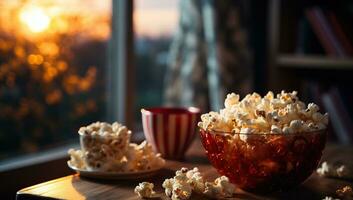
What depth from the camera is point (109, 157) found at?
4.09 ft

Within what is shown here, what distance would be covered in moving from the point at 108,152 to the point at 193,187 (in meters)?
0.22

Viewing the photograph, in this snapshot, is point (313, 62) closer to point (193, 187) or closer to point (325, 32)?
point (325, 32)

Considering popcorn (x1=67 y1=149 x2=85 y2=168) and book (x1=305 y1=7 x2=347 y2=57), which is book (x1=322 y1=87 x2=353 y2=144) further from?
popcorn (x1=67 y1=149 x2=85 y2=168)

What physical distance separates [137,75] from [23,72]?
1.95 feet

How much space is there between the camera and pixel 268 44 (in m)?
2.58

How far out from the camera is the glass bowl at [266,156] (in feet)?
3.61

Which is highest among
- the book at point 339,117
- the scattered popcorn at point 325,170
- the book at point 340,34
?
the book at point 340,34

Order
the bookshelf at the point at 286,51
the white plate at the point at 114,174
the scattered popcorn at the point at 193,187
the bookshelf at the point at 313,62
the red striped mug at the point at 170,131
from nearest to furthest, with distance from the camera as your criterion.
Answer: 1. the scattered popcorn at the point at 193,187
2. the white plate at the point at 114,174
3. the red striped mug at the point at 170,131
4. the bookshelf at the point at 313,62
5. the bookshelf at the point at 286,51

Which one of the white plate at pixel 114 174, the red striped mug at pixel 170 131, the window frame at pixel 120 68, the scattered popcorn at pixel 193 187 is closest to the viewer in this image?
the scattered popcorn at pixel 193 187

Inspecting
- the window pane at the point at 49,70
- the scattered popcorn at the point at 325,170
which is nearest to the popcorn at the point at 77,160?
the scattered popcorn at the point at 325,170

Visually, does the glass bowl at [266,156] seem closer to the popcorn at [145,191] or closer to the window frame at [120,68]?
the popcorn at [145,191]

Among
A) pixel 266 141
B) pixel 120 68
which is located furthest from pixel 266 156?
pixel 120 68

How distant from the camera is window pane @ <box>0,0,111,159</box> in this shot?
1.90 metres

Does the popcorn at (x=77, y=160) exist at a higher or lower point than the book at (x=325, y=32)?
lower
